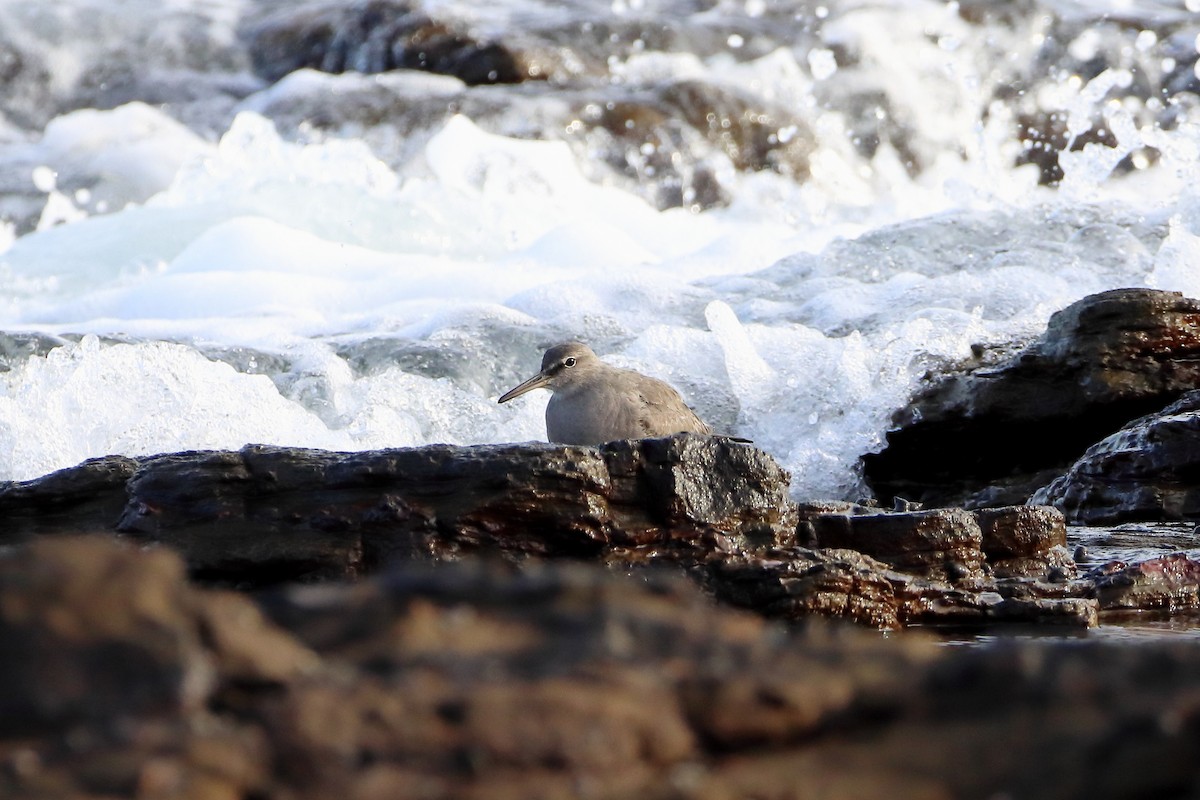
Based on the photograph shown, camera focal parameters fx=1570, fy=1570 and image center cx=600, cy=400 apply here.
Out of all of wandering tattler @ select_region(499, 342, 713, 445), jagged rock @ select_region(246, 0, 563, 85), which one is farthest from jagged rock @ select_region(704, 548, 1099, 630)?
jagged rock @ select_region(246, 0, 563, 85)

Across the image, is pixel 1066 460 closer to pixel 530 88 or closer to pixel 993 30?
pixel 530 88

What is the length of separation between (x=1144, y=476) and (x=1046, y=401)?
42.0 inches

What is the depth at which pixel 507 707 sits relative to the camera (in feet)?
5.13

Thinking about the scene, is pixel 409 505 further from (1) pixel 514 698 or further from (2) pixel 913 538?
(1) pixel 514 698

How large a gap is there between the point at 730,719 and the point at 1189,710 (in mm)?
462

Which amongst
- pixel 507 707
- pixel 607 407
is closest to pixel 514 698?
pixel 507 707

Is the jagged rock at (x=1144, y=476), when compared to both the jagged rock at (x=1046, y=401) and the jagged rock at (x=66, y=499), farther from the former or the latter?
the jagged rock at (x=66, y=499)

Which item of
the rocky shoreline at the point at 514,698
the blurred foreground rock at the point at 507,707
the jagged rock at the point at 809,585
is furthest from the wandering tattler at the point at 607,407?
the blurred foreground rock at the point at 507,707

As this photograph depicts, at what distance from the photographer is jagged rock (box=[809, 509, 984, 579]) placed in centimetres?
499

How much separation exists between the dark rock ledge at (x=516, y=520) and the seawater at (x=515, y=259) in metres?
2.98

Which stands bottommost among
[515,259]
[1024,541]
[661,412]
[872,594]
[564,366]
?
[872,594]

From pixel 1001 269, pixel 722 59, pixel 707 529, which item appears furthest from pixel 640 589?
pixel 722 59

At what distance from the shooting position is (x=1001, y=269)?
35.3 feet

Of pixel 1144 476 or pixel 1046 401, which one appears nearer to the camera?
pixel 1144 476
